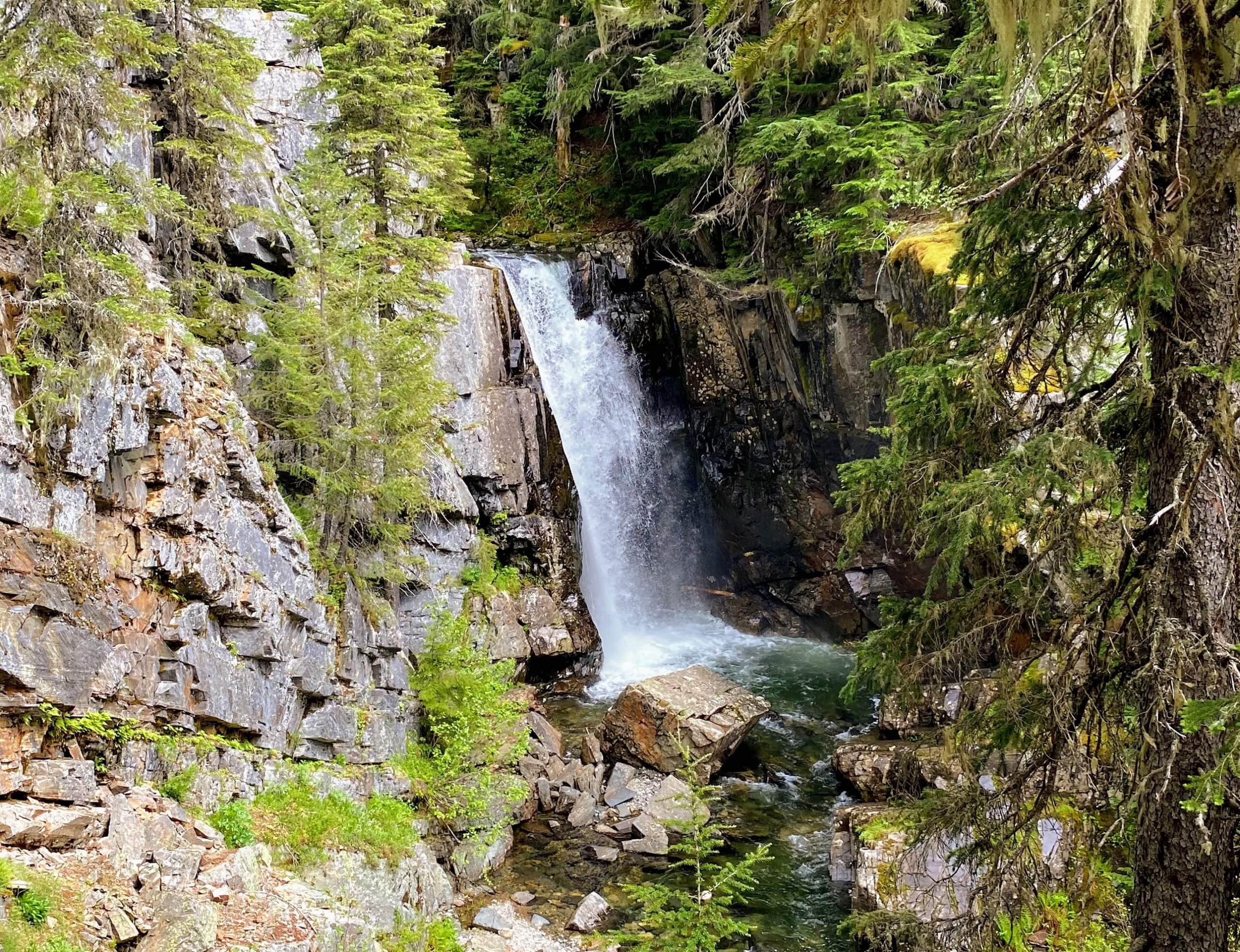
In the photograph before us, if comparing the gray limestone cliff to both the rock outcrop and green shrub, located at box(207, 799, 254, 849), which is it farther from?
the rock outcrop

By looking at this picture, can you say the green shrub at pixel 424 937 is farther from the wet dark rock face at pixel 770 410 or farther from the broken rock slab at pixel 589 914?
the wet dark rock face at pixel 770 410

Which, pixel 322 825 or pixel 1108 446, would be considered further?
pixel 322 825

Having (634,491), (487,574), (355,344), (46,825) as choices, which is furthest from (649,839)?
(634,491)

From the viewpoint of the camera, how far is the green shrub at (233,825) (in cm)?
774

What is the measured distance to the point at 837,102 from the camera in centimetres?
1642

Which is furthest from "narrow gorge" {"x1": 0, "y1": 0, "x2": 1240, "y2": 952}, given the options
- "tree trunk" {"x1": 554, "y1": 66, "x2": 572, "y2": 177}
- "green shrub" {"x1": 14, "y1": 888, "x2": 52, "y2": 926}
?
"tree trunk" {"x1": 554, "y1": 66, "x2": 572, "y2": 177}

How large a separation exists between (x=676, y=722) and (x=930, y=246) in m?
9.19

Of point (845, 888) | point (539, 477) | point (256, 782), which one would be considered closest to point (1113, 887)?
point (845, 888)

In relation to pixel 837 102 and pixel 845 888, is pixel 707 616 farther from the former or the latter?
pixel 837 102

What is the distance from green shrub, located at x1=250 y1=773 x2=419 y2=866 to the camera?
8.22 metres

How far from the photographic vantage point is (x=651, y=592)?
20172 mm

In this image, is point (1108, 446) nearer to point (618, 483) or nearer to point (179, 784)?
point (179, 784)

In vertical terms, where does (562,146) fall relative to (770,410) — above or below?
above

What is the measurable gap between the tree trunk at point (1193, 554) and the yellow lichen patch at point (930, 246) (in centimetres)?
943
